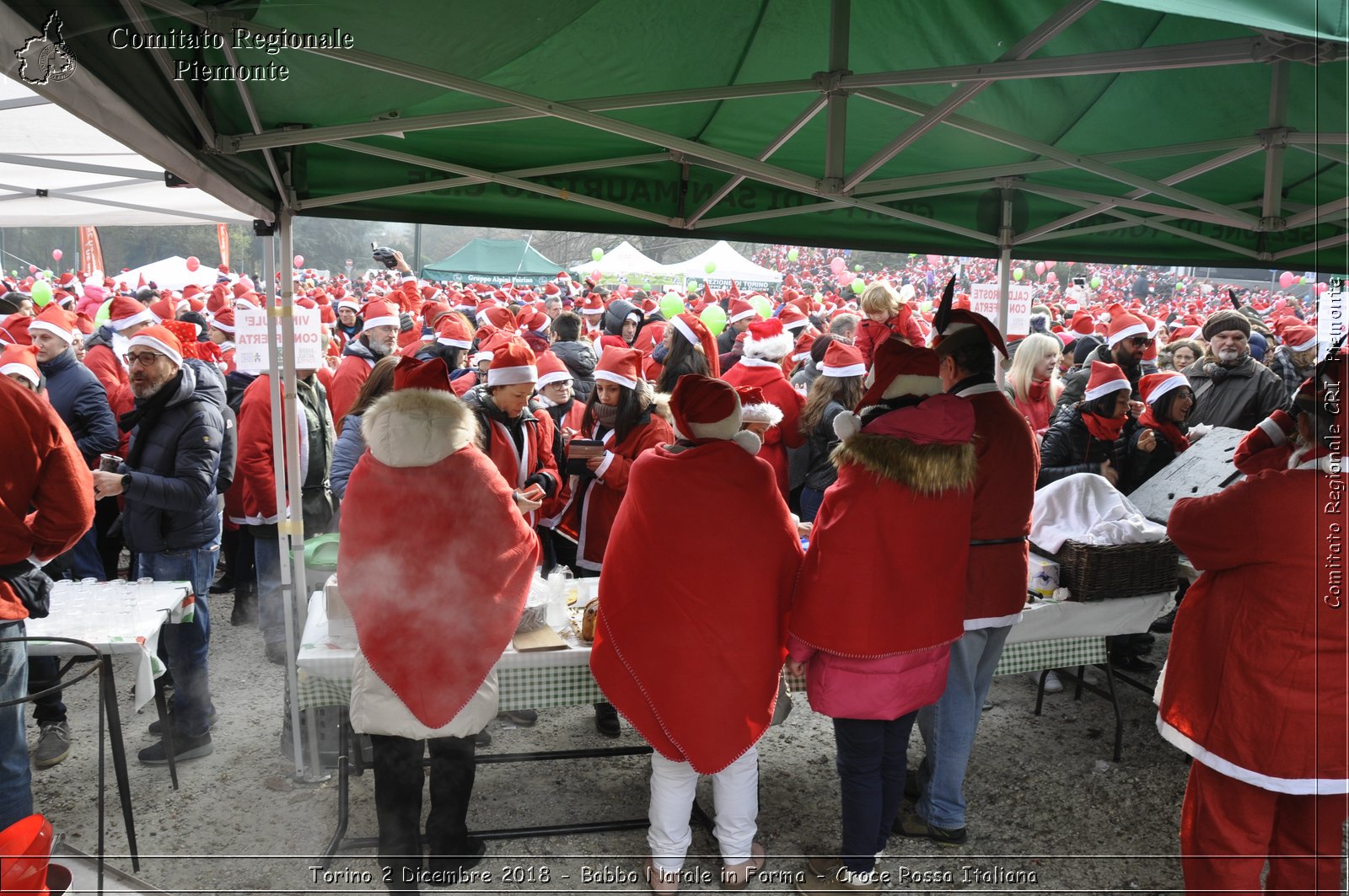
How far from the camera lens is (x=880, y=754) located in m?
3.05

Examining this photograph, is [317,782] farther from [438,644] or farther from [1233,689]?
[1233,689]

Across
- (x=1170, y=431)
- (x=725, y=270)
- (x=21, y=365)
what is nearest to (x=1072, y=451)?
(x=1170, y=431)

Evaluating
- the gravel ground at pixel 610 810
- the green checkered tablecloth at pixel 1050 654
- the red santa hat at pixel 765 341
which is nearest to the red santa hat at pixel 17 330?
the gravel ground at pixel 610 810

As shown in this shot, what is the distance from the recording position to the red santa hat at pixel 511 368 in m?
4.08

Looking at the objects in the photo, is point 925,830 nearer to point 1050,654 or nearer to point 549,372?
point 1050,654

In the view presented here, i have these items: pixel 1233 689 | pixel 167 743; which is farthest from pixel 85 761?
pixel 1233 689

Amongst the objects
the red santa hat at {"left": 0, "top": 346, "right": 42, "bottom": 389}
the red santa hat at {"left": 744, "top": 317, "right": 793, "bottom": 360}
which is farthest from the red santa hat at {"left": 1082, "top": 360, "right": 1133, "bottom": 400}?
the red santa hat at {"left": 0, "top": 346, "right": 42, "bottom": 389}

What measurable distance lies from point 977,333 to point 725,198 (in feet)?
4.71

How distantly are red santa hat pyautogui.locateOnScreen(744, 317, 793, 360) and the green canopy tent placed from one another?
59.0 ft

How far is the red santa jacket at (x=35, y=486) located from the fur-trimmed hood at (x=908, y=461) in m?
2.48

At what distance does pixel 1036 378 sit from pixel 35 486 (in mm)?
5042

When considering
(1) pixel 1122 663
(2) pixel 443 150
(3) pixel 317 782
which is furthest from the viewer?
(1) pixel 1122 663

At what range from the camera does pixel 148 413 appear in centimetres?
408

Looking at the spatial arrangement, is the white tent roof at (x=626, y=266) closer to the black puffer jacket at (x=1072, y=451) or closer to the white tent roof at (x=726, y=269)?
the white tent roof at (x=726, y=269)
